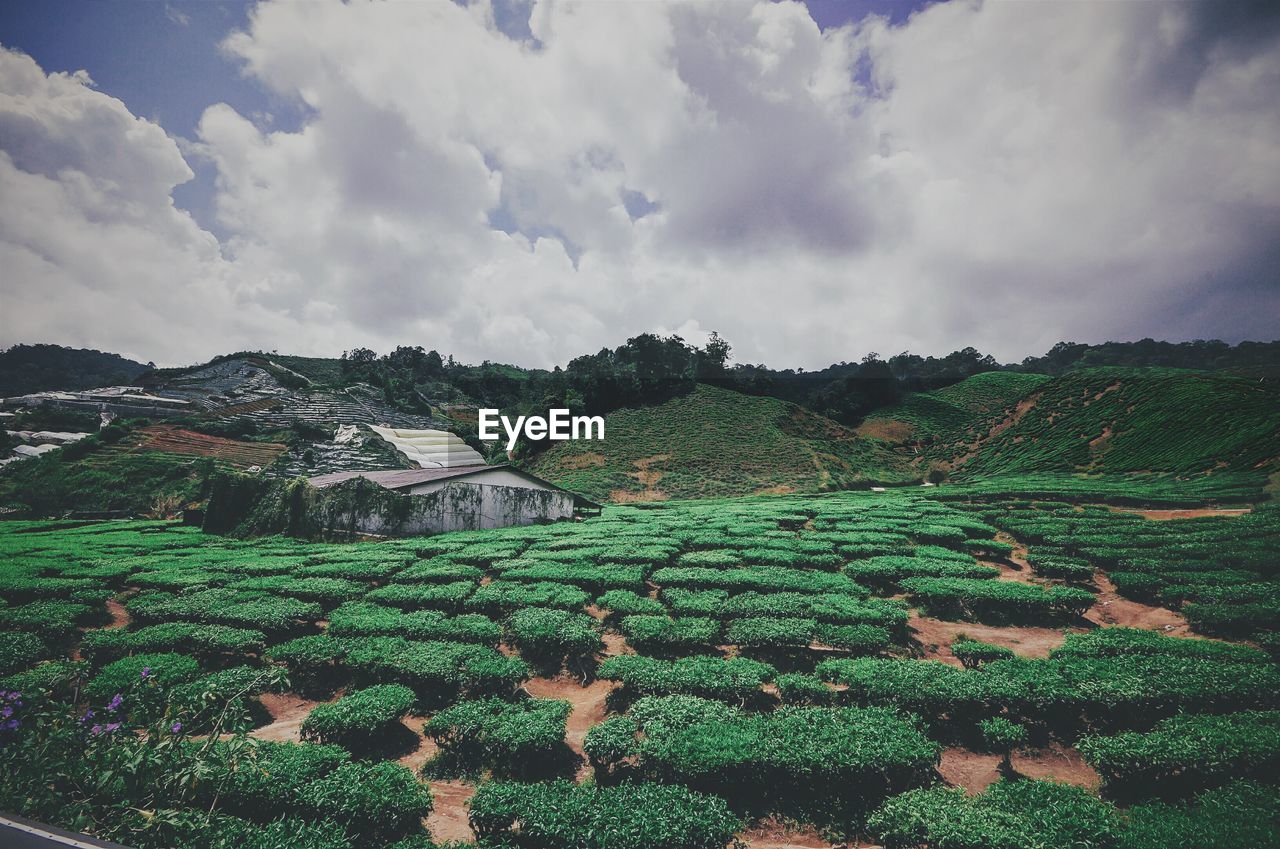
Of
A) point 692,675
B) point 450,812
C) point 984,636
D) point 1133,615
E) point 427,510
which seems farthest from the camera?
point 427,510

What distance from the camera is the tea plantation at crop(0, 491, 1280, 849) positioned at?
17.8ft

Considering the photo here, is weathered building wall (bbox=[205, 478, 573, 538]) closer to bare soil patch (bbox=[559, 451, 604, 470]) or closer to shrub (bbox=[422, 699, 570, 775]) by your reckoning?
shrub (bbox=[422, 699, 570, 775])

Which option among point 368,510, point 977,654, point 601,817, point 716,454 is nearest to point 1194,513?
point 977,654

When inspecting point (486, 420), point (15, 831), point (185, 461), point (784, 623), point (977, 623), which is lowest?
point (977, 623)

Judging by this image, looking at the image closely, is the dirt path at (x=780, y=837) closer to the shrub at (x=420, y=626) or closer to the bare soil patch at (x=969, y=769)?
the bare soil patch at (x=969, y=769)

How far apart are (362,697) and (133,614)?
9.46 meters

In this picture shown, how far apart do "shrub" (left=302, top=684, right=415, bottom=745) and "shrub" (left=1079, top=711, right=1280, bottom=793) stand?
36.3 feet

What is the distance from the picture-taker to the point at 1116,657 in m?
8.91

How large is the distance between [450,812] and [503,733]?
44.7 inches

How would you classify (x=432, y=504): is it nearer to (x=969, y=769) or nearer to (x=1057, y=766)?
(x=969, y=769)

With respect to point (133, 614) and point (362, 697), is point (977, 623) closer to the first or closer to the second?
point (362, 697)

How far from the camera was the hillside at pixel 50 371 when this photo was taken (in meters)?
42.1

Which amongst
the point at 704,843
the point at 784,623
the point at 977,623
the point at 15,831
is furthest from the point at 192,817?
the point at 977,623

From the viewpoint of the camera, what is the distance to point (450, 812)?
669cm
